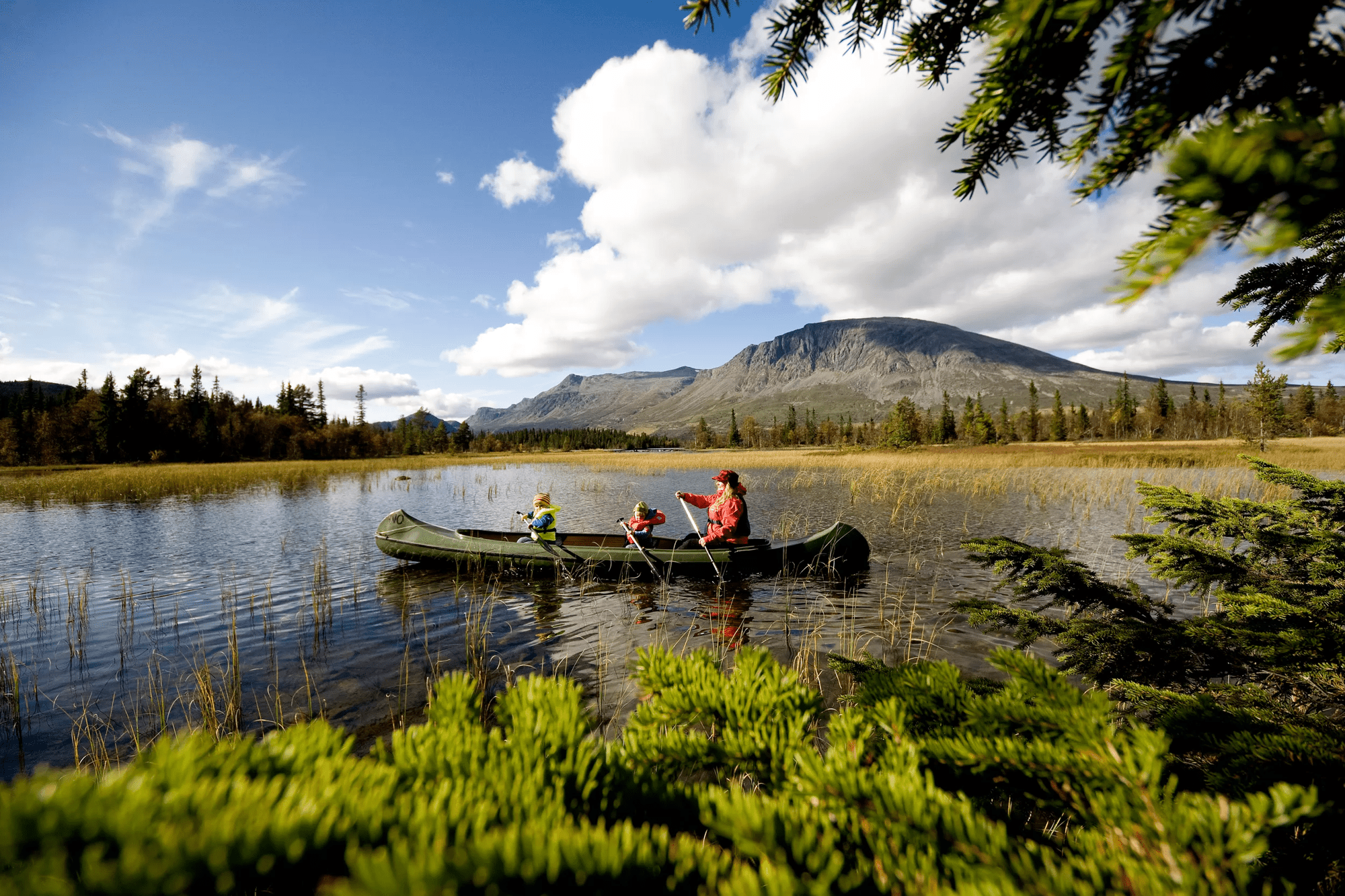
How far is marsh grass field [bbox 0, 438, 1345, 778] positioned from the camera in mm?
6301

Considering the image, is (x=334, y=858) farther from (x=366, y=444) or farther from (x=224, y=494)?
(x=366, y=444)

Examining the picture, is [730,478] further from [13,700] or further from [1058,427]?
[1058,427]

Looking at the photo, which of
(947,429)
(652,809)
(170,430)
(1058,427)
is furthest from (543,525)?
(1058,427)

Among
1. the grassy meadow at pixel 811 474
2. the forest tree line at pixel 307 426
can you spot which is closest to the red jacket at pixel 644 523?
the grassy meadow at pixel 811 474

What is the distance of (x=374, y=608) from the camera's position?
10164mm

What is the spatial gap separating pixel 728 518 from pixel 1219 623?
31.5 ft

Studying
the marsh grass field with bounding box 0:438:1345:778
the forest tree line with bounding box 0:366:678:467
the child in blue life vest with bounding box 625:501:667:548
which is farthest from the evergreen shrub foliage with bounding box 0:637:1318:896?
the forest tree line with bounding box 0:366:678:467

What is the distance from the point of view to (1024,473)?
89.9ft

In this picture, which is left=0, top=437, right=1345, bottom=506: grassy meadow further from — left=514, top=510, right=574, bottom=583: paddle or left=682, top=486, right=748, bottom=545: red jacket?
left=514, top=510, right=574, bottom=583: paddle

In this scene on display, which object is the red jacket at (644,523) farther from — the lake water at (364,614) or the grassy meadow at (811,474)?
the grassy meadow at (811,474)

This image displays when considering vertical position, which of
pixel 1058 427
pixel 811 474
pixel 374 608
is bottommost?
pixel 374 608

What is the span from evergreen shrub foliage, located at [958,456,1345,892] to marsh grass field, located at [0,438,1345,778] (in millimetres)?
1496

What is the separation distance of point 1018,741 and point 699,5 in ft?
7.32

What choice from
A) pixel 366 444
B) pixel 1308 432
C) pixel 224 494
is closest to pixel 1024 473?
pixel 224 494
